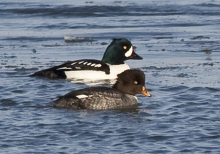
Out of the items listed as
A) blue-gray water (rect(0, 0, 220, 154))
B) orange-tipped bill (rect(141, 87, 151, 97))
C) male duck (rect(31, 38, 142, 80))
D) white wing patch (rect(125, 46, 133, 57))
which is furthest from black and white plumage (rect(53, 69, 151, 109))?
white wing patch (rect(125, 46, 133, 57))

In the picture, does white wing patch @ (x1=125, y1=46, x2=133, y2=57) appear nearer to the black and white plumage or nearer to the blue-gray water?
the blue-gray water

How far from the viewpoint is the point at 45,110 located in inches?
408

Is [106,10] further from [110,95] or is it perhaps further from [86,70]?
[110,95]

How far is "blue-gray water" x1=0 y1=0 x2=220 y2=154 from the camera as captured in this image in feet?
28.1

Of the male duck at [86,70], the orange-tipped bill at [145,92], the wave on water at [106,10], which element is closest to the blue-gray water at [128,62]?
the wave on water at [106,10]

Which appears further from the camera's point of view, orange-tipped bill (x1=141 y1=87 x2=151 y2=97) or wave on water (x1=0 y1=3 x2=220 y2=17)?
wave on water (x1=0 y1=3 x2=220 y2=17)

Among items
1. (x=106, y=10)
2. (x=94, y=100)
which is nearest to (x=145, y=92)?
(x=94, y=100)

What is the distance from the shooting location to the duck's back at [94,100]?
10.6 metres

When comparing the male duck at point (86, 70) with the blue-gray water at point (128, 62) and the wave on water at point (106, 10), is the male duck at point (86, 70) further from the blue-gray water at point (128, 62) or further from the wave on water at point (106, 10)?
the wave on water at point (106, 10)

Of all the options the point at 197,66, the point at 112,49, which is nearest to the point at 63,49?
the point at 112,49

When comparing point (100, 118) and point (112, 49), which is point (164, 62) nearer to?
point (112, 49)

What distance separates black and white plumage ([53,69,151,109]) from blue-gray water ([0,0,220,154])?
0.73ft

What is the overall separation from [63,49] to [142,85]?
5.90 metres

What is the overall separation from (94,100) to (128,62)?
5.58 metres
